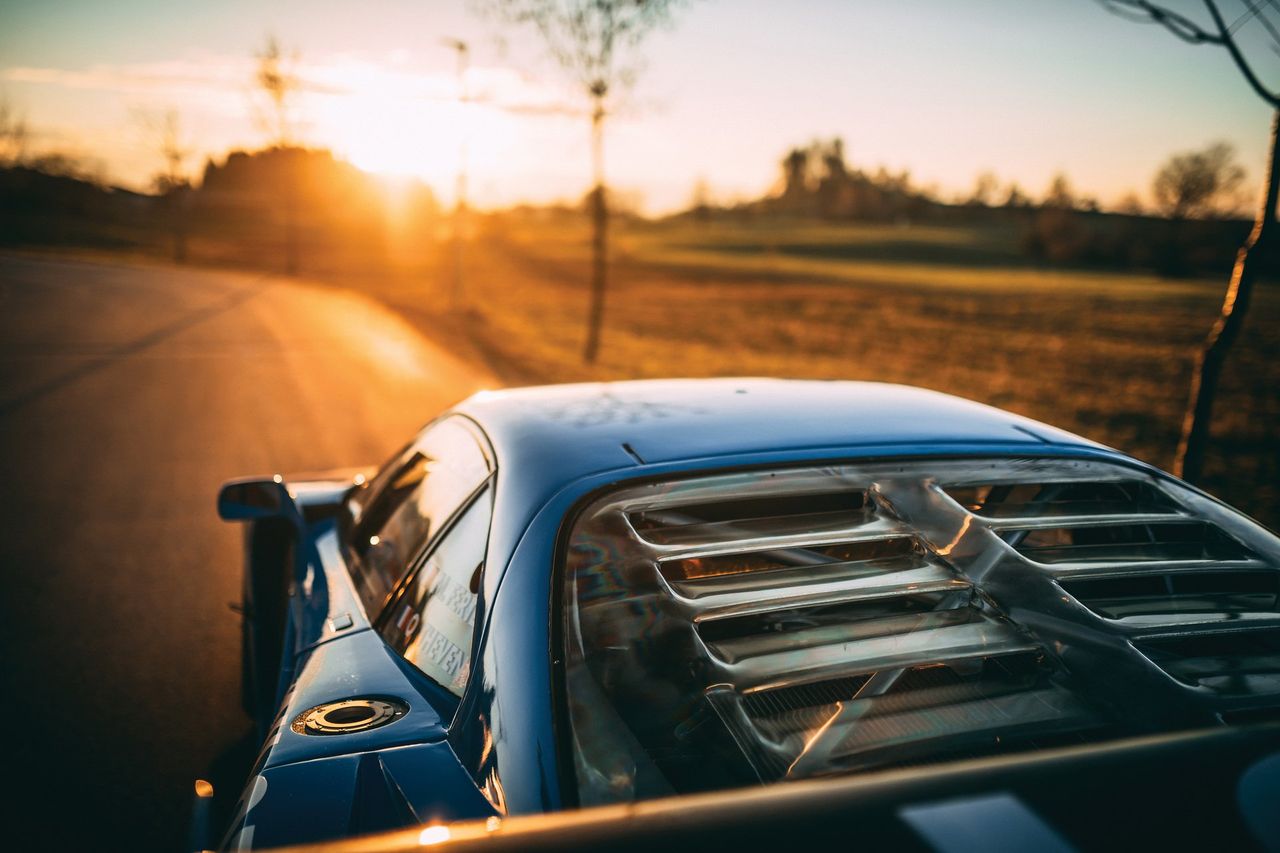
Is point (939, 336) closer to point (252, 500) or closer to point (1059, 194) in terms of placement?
point (252, 500)

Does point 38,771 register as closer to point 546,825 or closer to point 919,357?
point 546,825

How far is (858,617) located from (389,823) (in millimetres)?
1212

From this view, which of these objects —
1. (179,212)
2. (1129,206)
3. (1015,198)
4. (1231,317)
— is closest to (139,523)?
(1231,317)

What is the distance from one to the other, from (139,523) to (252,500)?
10.7 ft

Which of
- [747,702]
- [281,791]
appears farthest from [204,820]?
[747,702]

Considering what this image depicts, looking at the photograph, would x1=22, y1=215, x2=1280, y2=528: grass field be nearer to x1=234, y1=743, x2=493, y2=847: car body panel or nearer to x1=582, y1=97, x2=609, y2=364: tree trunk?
x1=582, y1=97, x2=609, y2=364: tree trunk

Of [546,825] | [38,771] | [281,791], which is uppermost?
[546,825]

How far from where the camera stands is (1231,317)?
5020 millimetres

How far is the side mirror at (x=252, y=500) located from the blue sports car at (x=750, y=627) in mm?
917

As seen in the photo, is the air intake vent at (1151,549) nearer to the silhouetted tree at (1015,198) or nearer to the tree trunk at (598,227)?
the tree trunk at (598,227)

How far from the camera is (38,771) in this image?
3035 millimetres

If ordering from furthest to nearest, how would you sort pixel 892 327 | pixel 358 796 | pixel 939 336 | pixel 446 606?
pixel 892 327, pixel 939 336, pixel 446 606, pixel 358 796

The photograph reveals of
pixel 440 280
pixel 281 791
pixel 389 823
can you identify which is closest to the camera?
pixel 389 823

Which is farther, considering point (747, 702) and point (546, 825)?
point (747, 702)
